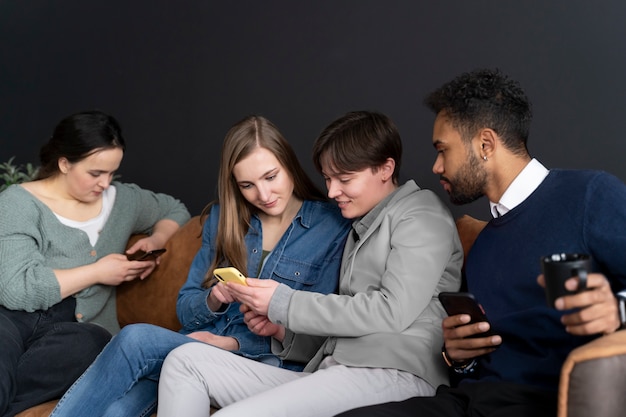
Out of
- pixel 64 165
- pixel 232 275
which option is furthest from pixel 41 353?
pixel 232 275

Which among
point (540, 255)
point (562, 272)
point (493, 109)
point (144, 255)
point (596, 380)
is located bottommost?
point (144, 255)

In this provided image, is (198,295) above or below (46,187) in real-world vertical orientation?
below

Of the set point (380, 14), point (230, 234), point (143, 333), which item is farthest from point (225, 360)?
point (380, 14)

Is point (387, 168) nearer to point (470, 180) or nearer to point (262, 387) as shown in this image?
point (470, 180)

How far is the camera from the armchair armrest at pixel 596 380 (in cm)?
178

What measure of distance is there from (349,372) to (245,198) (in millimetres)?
912

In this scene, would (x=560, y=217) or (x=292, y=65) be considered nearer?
(x=560, y=217)

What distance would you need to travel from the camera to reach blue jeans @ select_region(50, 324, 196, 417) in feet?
8.39

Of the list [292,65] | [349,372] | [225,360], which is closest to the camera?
[349,372]

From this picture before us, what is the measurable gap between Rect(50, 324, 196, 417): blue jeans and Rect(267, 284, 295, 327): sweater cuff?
0.44m

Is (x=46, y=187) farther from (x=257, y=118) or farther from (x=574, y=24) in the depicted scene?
(x=574, y=24)

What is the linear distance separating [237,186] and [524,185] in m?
1.13

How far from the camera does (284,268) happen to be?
2879 mm

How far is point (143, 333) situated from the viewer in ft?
8.51
